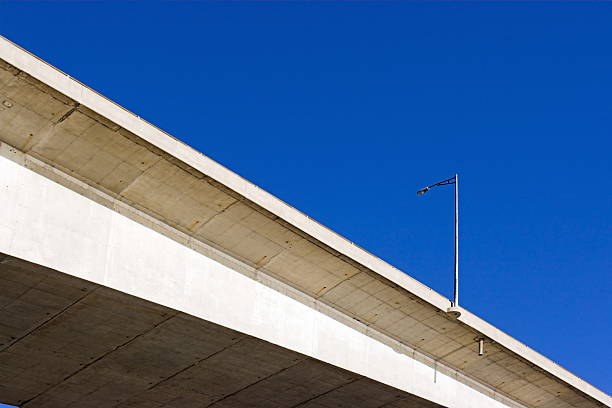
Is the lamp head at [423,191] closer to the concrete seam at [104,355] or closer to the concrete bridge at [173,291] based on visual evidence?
the concrete bridge at [173,291]

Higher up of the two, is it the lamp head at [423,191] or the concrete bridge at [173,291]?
the lamp head at [423,191]

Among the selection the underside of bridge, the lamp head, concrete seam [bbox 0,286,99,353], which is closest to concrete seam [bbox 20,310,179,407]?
the underside of bridge

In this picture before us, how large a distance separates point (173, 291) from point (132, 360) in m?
4.04

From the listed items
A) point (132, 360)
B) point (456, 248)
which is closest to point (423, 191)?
point (456, 248)

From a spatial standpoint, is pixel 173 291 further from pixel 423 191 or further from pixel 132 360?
pixel 423 191

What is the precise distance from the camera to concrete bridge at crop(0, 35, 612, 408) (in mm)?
19766

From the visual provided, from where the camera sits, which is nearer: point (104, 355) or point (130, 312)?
point (130, 312)

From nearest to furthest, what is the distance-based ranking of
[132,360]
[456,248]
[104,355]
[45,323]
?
[45,323]
[104,355]
[132,360]
[456,248]

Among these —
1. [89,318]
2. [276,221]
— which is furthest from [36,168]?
[276,221]

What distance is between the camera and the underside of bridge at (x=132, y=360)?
834 inches

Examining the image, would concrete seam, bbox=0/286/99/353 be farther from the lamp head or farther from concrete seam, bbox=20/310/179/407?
the lamp head

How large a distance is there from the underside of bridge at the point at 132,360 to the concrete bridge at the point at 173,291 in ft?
0.22

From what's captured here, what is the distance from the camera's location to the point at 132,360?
24.9 m

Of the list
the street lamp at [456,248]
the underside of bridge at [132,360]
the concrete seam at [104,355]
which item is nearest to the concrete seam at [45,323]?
the underside of bridge at [132,360]
